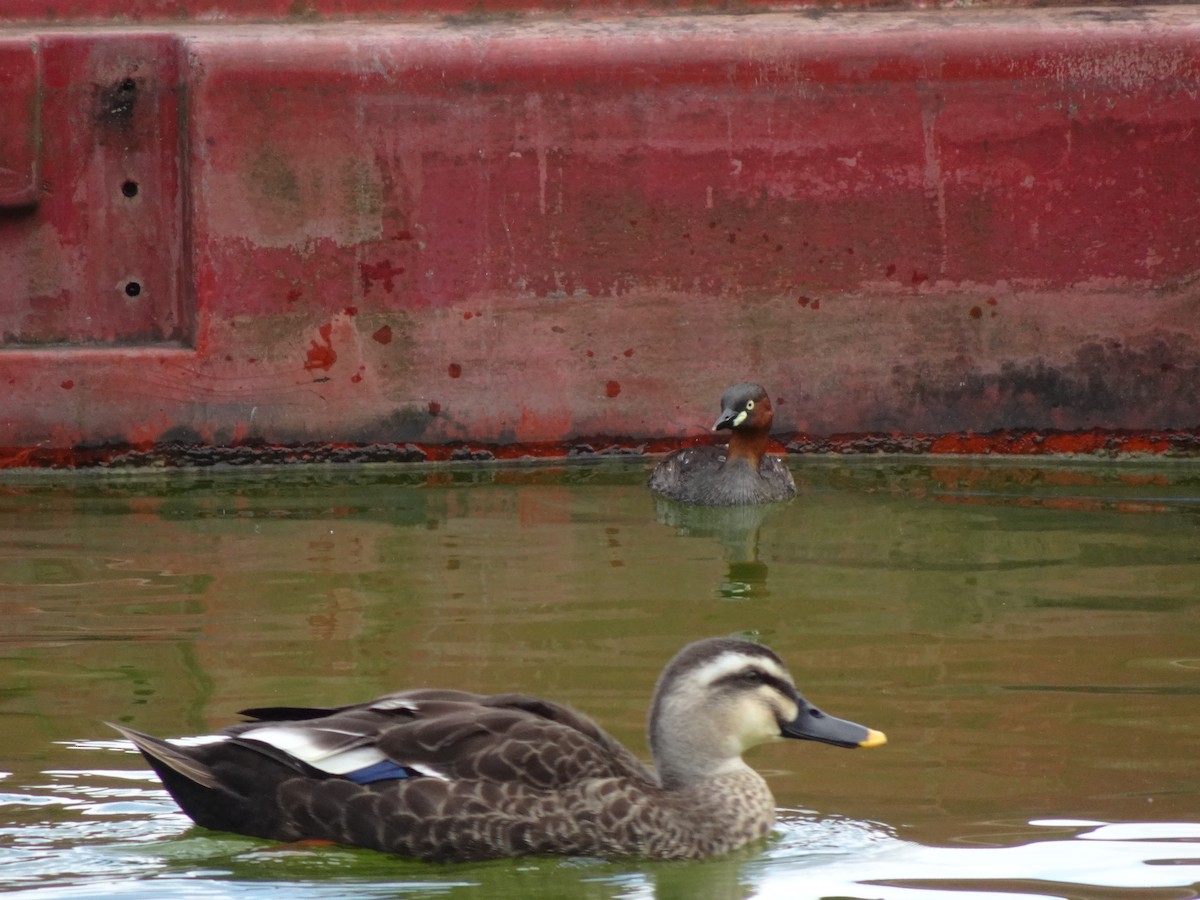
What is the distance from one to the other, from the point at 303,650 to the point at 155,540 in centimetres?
218

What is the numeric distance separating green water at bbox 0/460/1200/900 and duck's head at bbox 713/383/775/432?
1.59 ft

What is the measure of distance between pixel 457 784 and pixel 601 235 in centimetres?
618

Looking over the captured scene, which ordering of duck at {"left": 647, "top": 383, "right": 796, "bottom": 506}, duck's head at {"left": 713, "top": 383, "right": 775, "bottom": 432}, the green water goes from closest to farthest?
the green water
duck at {"left": 647, "top": 383, "right": 796, "bottom": 506}
duck's head at {"left": 713, "top": 383, "right": 775, "bottom": 432}

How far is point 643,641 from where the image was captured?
7.80 metres

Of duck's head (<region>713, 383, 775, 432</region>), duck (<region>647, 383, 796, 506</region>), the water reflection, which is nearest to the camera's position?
the water reflection

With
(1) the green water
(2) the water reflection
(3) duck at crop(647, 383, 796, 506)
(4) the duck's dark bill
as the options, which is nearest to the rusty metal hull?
(1) the green water

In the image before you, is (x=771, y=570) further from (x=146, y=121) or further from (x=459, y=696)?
(x=146, y=121)

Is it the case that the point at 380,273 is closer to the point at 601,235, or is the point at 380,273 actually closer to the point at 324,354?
the point at 324,354

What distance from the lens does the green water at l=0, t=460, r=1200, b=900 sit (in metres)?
5.63

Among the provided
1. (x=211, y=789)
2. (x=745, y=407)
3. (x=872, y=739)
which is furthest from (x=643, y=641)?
(x=745, y=407)

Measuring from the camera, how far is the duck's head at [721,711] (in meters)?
5.91

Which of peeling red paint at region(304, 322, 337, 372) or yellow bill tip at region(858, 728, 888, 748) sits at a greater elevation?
peeling red paint at region(304, 322, 337, 372)

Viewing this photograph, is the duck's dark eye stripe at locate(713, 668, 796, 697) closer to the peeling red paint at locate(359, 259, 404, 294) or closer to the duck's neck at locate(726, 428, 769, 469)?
the duck's neck at locate(726, 428, 769, 469)

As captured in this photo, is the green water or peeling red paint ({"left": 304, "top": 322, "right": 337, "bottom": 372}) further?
peeling red paint ({"left": 304, "top": 322, "right": 337, "bottom": 372})
